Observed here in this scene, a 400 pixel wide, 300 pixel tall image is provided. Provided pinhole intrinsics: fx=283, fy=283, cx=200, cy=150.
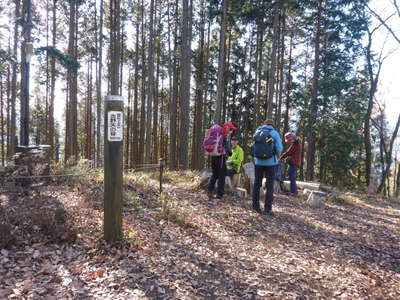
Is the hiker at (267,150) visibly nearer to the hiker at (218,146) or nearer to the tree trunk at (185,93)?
the hiker at (218,146)

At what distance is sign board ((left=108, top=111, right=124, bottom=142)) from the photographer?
144 inches

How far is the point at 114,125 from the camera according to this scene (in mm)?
3688

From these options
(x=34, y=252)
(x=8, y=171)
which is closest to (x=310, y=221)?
(x=34, y=252)

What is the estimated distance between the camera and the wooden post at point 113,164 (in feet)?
12.1

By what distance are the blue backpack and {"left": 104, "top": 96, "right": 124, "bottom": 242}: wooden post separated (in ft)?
10.9

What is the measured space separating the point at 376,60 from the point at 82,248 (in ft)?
72.4

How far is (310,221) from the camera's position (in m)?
6.62

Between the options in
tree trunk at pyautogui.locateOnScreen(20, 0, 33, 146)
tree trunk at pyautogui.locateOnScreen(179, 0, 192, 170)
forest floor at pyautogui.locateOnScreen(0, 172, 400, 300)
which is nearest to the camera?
forest floor at pyautogui.locateOnScreen(0, 172, 400, 300)

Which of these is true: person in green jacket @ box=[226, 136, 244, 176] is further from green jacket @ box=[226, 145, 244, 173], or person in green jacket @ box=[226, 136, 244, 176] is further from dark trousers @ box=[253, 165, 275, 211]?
dark trousers @ box=[253, 165, 275, 211]

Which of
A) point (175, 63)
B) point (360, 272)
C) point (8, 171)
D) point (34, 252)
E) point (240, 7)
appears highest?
point (240, 7)

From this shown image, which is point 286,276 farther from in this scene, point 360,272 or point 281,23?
point 281,23

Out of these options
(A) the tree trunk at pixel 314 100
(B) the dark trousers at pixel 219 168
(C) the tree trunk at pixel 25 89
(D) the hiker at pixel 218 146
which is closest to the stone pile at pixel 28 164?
(C) the tree trunk at pixel 25 89

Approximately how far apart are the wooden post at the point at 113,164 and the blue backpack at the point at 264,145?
3328 millimetres

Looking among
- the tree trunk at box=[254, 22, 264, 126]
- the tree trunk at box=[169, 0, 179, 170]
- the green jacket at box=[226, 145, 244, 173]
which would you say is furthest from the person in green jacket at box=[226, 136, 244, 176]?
the tree trunk at box=[254, 22, 264, 126]
